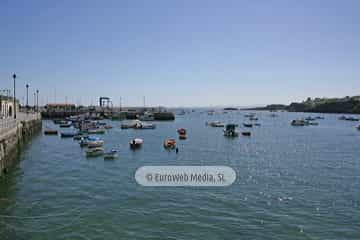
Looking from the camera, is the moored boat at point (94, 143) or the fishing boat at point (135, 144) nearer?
the moored boat at point (94, 143)

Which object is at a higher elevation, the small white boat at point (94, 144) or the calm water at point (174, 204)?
the small white boat at point (94, 144)

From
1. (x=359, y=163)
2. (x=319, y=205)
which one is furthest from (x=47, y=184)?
(x=359, y=163)

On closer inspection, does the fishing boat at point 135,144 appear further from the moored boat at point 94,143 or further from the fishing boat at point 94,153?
the fishing boat at point 94,153

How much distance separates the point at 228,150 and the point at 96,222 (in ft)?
98.6

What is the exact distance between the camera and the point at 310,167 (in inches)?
1219

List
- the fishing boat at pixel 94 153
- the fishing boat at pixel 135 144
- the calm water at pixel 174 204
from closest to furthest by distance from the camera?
the calm water at pixel 174 204 → the fishing boat at pixel 94 153 → the fishing boat at pixel 135 144

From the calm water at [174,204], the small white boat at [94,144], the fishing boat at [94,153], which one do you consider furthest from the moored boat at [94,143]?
the calm water at [174,204]

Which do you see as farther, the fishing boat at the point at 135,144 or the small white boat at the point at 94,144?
the fishing boat at the point at 135,144

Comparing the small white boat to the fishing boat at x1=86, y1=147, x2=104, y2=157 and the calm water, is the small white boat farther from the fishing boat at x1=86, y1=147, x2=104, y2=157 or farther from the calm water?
the calm water

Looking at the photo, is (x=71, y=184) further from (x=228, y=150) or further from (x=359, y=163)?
(x=359, y=163)

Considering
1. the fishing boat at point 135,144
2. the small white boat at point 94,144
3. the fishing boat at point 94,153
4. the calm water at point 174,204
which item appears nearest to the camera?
the calm water at point 174,204

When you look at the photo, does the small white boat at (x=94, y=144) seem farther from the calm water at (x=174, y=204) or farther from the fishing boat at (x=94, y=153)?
the calm water at (x=174, y=204)

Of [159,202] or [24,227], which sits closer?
[24,227]

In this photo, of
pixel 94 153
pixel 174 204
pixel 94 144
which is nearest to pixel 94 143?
pixel 94 144
